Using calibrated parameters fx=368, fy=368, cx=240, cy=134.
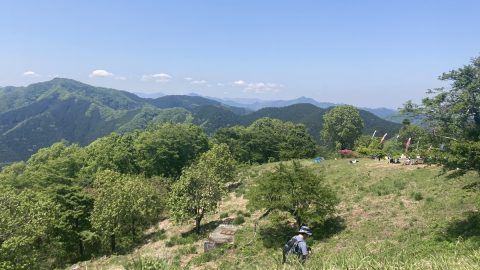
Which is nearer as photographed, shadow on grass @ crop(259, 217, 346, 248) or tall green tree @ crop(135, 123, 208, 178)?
shadow on grass @ crop(259, 217, 346, 248)

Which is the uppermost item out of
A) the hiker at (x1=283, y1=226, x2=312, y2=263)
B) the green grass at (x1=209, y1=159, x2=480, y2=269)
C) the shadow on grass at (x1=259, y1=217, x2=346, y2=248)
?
the hiker at (x1=283, y1=226, x2=312, y2=263)

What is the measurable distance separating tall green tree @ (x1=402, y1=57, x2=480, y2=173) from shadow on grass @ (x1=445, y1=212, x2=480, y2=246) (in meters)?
3.16

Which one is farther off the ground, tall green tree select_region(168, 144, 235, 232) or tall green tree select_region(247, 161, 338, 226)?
tall green tree select_region(247, 161, 338, 226)

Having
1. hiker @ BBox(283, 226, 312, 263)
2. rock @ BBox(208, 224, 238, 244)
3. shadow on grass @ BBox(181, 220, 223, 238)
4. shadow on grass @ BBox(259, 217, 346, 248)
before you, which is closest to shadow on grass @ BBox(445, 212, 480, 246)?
shadow on grass @ BBox(259, 217, 346, 248)

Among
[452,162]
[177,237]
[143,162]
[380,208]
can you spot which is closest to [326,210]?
[380,208]

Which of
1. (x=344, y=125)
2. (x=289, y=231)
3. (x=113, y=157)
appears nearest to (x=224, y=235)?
(x=289, y=231)

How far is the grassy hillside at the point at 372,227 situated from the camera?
17.9 m

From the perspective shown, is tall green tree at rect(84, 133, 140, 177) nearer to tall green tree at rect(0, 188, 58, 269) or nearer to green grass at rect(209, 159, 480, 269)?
tall green tree at rect(0, 188, 58, 269)

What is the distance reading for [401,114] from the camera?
19422 millimetres

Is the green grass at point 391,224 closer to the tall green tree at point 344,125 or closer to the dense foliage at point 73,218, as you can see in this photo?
the dense foliage at point 73,218

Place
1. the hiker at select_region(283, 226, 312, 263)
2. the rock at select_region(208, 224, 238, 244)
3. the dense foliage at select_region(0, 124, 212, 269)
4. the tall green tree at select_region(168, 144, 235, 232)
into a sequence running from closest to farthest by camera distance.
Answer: the hiker at select_region(283, 226, 312, 263) < the dense foliage at select_region(0, 124, 212, 269) < the rock at select_region(208, 224, 238, 244) < the tall green tree at select_region(168, 144, 235, 232)

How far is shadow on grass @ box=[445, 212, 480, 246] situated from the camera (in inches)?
671

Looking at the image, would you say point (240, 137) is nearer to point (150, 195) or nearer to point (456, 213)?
point (150, 195)

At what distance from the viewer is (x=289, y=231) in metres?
25.1
